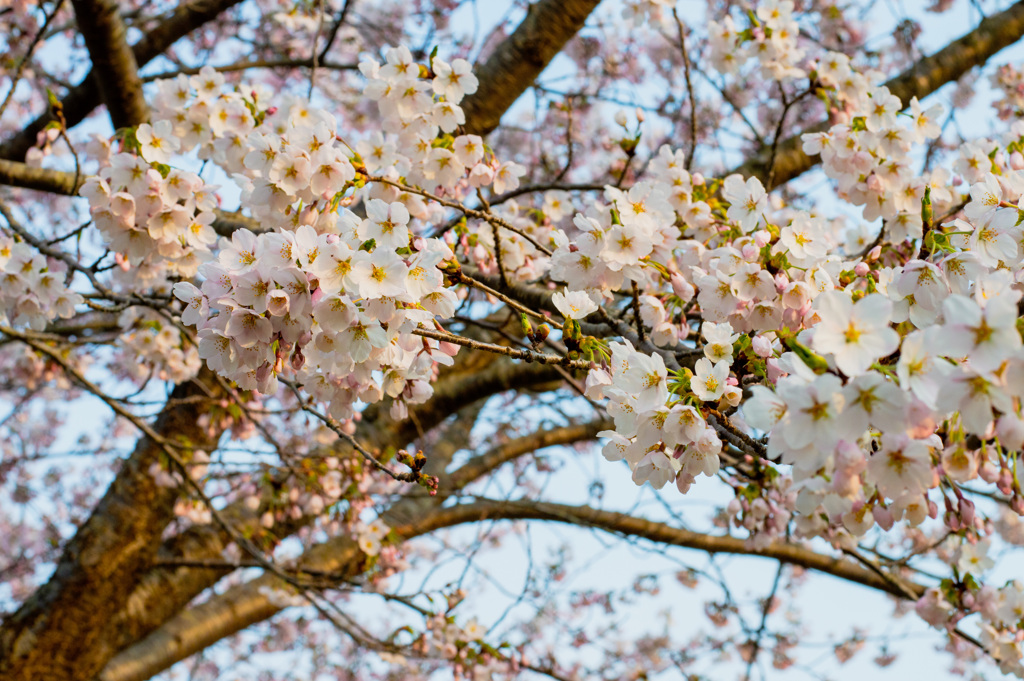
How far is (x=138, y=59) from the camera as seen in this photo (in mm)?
3854

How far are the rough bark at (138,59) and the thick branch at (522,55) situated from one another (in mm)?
1561

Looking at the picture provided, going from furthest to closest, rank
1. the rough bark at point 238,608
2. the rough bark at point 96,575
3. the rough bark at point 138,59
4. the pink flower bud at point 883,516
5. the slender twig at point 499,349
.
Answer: the rough bark at point 138,59 → the rough bark at point 238,608 → the rough bark at point 96,575 → the slender twig at point 499,349 → the pink flower bud at point 883,516

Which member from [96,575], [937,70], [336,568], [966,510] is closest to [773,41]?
[937,70]

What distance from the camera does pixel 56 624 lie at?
10.2 feet

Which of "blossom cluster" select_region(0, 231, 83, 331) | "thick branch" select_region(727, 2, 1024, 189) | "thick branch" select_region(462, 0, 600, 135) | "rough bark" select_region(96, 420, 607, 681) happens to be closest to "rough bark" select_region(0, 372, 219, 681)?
"rough bark" select_region(96, 420, 607, 681)

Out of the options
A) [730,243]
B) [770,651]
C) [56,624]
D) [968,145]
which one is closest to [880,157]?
[968,145]

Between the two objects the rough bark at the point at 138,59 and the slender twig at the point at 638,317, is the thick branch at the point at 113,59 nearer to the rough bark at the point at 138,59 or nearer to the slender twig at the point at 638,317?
the rough bark at the point at 138,59

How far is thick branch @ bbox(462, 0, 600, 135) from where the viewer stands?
3230mm

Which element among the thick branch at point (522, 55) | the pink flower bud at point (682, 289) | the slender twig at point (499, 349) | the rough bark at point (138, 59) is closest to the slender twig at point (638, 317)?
the pink flower bud at point (682, 289)

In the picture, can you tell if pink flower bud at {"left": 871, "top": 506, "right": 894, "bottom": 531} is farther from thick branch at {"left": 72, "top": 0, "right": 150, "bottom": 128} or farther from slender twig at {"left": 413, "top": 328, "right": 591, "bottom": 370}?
thick branch at {"left": 72, "top": 0, "right": 150, "bottom": 128}

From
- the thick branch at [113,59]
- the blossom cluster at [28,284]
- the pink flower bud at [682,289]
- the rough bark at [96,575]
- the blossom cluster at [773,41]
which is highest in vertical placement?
the blossom cluster at [773,41]

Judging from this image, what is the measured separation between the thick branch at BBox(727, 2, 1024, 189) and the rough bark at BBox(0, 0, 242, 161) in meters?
3.10

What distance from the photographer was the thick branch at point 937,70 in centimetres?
351

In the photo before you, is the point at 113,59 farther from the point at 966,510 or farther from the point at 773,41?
the point at 966,510
